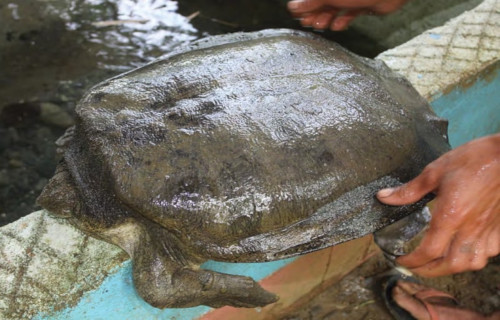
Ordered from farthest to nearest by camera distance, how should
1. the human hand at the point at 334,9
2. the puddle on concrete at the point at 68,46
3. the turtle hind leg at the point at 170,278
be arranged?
the puddle on concrete at the point at 68,46 → the human hand at the point at 334,9 → the turtle hind leg at the point at 170,278

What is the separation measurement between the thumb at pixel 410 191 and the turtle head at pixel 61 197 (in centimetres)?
107

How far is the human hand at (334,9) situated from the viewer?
2.28 metres

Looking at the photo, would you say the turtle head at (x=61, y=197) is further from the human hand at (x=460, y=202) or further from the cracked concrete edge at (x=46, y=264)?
the human hand at (x=460, y=202)

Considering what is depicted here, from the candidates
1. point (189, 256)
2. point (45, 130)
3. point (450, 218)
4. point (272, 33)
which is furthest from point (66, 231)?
point (45, 130)

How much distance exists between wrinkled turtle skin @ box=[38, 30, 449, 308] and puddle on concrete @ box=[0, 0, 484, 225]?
1.37 m

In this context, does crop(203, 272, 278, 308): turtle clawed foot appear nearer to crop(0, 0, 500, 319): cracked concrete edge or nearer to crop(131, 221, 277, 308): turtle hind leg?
crop(131, 221, 277, 308): turtle hind leg

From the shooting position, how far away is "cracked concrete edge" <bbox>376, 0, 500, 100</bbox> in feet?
8.55

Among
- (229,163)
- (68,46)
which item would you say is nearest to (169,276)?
A: (229,163)

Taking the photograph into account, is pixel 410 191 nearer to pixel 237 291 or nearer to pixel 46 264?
pixel 237 291

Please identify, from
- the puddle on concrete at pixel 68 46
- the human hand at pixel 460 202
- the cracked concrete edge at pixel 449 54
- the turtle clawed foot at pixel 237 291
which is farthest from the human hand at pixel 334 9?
the puddle on concrete at pixel 68 46

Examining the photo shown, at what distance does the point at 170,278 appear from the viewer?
66.1 inches

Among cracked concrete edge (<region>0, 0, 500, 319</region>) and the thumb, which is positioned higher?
the thumb

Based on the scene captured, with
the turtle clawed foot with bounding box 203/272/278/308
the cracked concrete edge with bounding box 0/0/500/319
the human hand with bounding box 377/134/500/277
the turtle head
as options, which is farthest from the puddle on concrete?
the human hand with bounding box 377/134/500/277

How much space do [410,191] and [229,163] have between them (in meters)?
0.63
